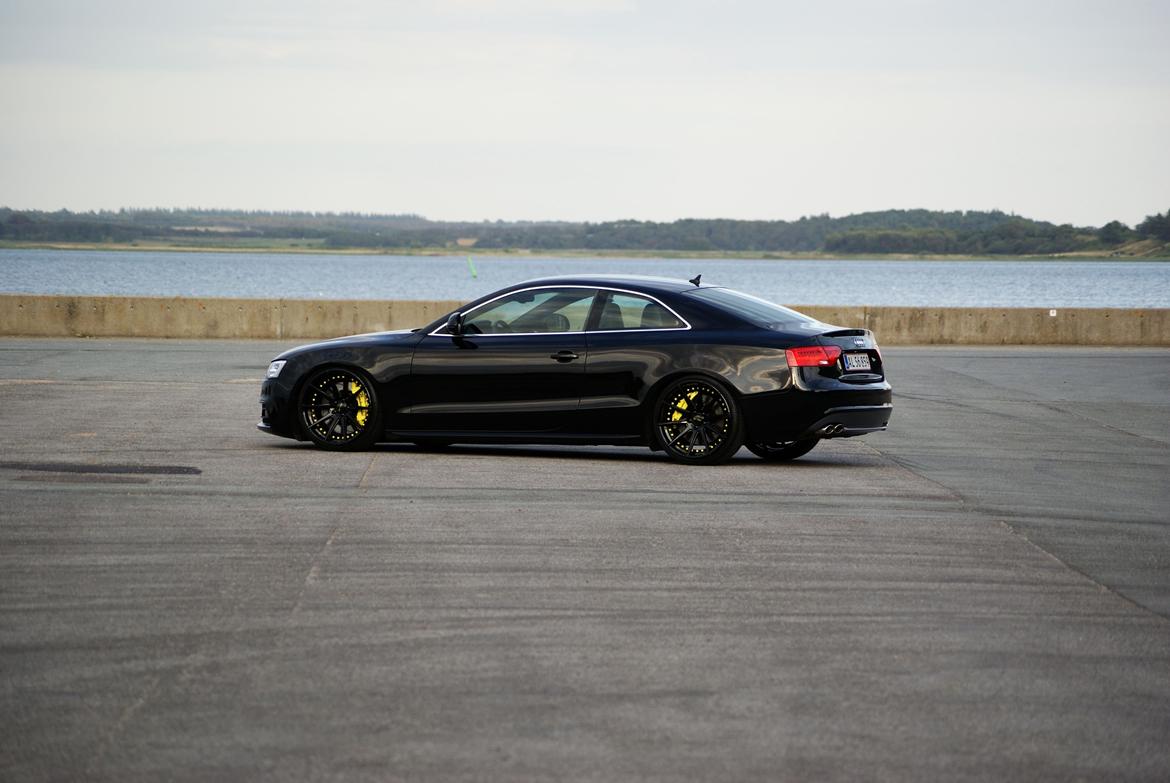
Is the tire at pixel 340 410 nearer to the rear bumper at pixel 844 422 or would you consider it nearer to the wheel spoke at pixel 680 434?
the wheel spoke at pixel 680 434

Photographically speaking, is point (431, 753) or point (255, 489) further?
point (255, 489)

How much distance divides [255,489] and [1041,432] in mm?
8108

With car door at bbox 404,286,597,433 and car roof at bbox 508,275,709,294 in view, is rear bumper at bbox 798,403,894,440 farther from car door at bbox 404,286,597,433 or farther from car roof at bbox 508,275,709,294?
car door at bbox 404,286,597,433

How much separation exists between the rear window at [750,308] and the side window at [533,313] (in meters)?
0.89

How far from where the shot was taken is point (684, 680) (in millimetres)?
5691

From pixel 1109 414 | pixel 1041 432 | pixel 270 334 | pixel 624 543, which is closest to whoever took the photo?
pixel 624 543

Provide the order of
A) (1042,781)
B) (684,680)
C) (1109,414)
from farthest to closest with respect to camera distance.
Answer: (1109,414) → (684,680) → (1042,781)

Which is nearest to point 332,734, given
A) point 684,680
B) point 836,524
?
point 684,680

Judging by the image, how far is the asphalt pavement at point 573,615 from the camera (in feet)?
16.1

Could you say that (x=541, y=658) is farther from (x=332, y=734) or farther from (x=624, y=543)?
(x=624, y=543)

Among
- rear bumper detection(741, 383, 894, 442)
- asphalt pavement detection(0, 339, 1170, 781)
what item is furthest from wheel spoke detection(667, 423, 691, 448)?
rear bumper detection(741, 383, 894, 442)

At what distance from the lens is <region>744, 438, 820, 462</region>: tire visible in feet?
41.5

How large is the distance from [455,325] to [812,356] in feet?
9.18

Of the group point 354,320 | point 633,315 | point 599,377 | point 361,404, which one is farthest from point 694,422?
point 354,320
